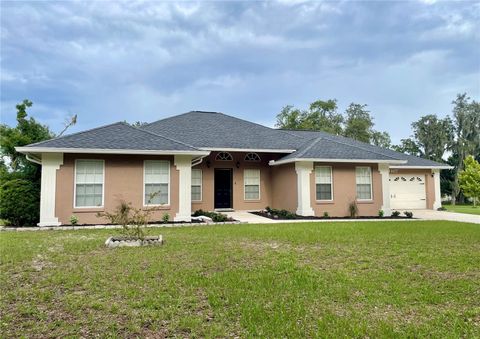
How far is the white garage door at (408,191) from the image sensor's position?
20.5 m

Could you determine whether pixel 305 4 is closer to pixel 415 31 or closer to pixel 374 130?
pixel 415 31

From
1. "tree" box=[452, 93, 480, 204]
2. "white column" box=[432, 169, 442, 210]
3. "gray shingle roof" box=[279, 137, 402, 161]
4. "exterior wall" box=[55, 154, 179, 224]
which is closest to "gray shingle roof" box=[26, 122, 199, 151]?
"exterior wall" box=[55, 154, 179, 224]

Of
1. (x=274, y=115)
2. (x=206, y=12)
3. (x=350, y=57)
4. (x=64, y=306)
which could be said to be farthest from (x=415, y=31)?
(x=274, y=115)

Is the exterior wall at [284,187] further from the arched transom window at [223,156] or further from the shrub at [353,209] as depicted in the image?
the shrub at [353,209]

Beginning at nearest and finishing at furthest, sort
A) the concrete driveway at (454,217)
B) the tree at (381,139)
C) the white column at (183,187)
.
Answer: the white column at (183,187) → the concrete driveway at (454,217) → the tree at (381,139)

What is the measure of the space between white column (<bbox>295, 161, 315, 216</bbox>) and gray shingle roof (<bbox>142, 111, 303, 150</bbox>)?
2101mm

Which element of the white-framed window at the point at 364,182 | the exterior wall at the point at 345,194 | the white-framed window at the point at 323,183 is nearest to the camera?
the exterior wall at the point at 345,194

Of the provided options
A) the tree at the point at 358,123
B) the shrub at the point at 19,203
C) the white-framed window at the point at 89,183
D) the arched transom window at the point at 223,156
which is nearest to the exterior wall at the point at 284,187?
the arched transom window at the point at 223,156

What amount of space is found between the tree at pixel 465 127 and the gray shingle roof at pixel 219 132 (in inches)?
1152

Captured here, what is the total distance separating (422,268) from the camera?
5.73m

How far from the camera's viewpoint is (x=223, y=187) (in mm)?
16984

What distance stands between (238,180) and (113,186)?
21.8 feet

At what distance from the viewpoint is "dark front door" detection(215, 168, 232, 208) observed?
1689 cm

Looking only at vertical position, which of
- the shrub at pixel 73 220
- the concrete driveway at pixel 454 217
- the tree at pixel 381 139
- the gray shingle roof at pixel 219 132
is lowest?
the concrete driveway at pixel 454 217
